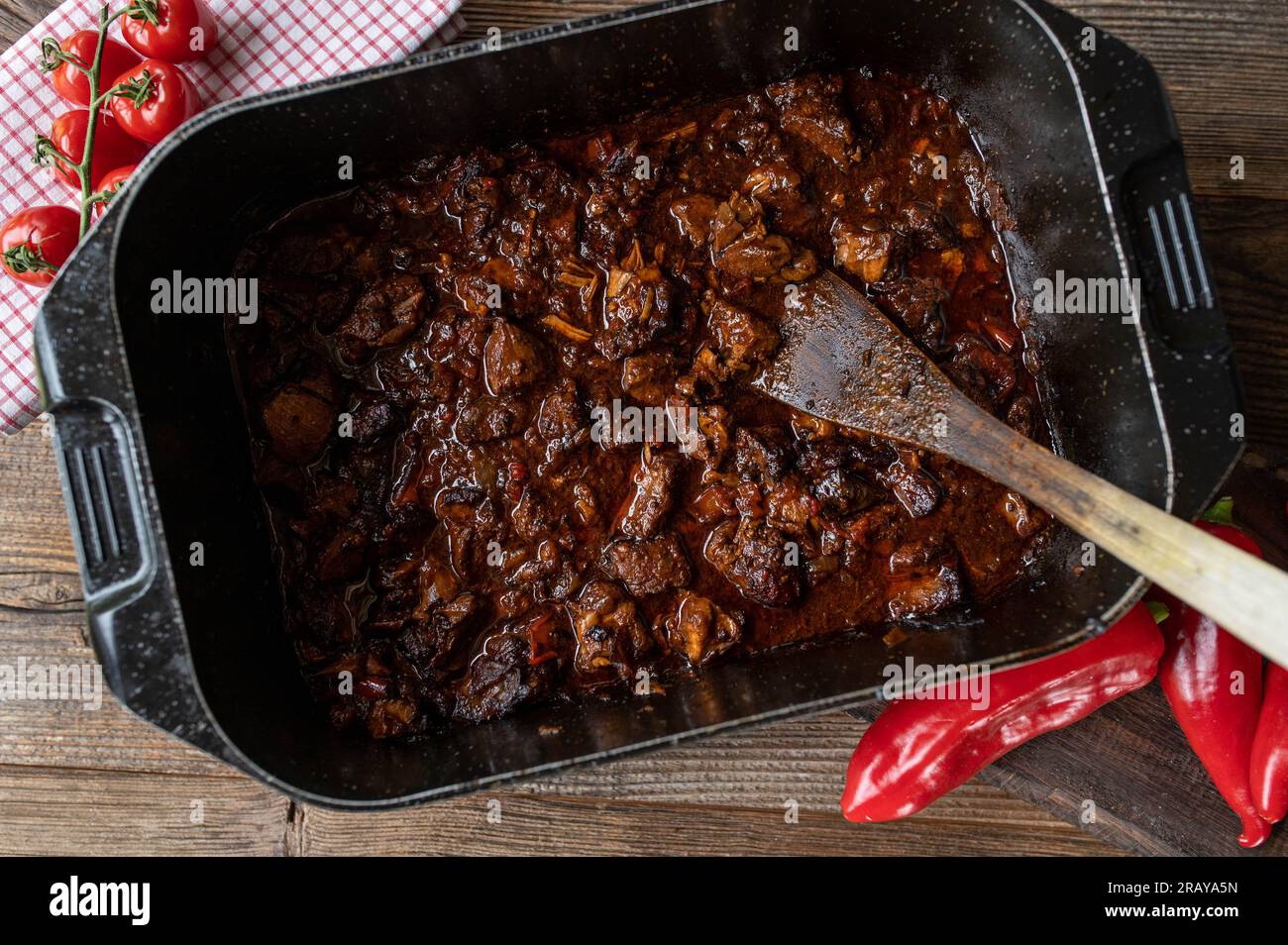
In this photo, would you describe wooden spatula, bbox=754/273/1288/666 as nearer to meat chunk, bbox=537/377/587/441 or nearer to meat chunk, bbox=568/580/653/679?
meat chunk, bbox=537/377/587/441

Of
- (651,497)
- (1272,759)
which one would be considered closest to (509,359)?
(651,497)

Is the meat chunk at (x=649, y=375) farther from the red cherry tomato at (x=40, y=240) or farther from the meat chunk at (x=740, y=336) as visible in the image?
the red cherry tomato at (x=40, y=240)

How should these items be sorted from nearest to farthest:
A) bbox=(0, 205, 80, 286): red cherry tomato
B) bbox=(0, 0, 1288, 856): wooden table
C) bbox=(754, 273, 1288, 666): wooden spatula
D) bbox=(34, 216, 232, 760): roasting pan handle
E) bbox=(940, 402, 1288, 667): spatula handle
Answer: bbox=(940, 402, 1288, 667): spatula handle → bbox=(754, 273, 1288, 666): wooden spatula → bbox=(34, 216, 232, 760): roasting pan handle → bbox=(0, 205, 80, 286): red cherry tomato → bbox=(0, 0, 1288, 856): wooden table

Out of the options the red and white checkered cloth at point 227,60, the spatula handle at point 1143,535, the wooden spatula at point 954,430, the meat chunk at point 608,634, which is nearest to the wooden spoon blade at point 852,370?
the wooden spatula at point 954,430

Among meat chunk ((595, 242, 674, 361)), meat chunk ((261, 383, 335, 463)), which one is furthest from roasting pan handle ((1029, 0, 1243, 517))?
meat chunk ((261, 383, 335, 463))

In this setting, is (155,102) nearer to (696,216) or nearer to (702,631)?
(696,216)

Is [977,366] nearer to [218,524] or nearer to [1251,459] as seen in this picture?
[1251,459]
